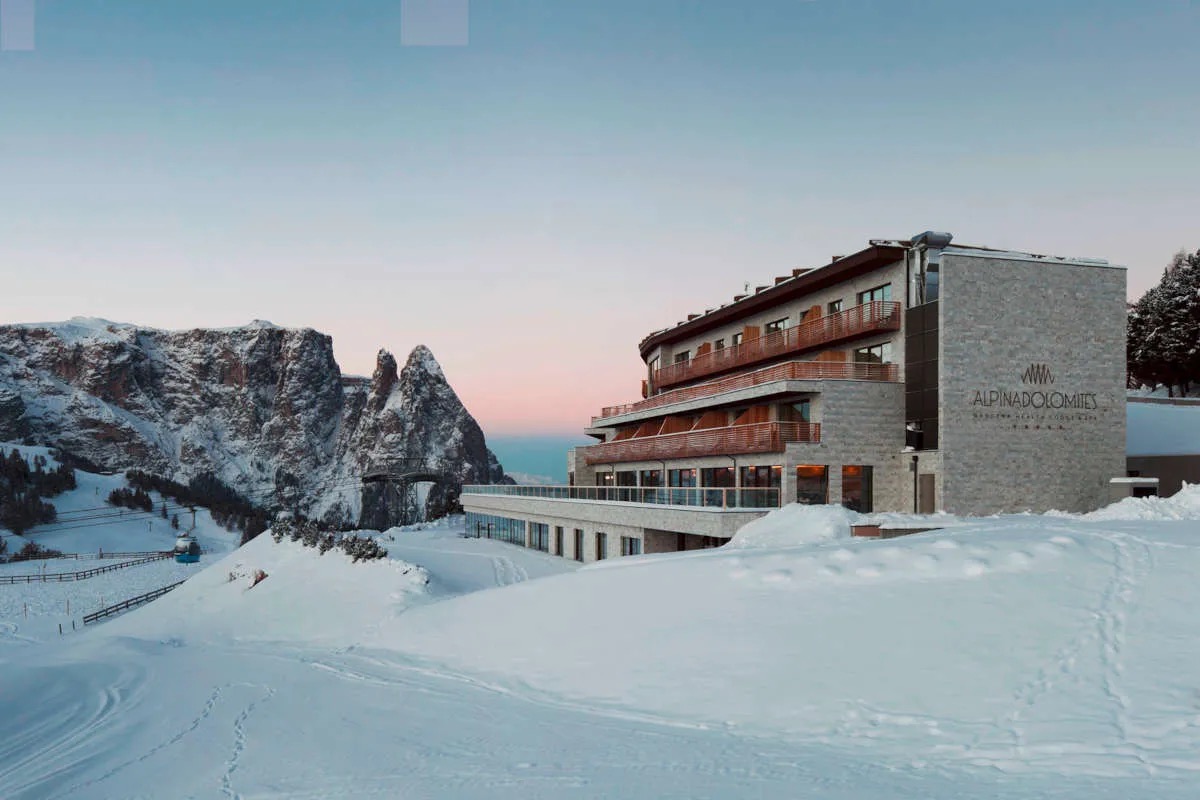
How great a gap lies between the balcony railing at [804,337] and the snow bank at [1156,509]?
33.7ft

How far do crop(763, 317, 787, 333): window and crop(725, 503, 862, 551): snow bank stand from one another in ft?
51.4

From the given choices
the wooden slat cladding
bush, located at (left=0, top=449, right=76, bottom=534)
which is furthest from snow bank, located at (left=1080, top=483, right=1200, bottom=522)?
bush, located at (left=0, top=449, right=76, bottom=534)

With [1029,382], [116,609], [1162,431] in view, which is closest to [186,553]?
[116,609]

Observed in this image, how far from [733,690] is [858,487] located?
19.6m

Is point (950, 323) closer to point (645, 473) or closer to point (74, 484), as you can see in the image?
point (645, 473)

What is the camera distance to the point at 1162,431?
131ft

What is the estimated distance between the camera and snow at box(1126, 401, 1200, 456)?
37175 millimetres

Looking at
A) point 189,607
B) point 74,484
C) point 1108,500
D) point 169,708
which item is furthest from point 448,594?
point 74,484

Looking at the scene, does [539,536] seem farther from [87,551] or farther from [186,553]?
[87,551]

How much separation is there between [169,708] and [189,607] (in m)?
22.0

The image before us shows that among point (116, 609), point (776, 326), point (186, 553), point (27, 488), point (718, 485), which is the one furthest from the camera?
point (27, 488)

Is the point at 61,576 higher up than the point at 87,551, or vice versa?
the point at 61,576

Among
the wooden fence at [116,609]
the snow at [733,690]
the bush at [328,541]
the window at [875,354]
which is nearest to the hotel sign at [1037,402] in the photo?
the window at [875,354]

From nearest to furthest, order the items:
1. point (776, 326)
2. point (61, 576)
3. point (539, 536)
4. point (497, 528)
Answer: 1. point (776, 326)
2. point (539, 536)
3. point (497, 528)
4. point (61, 576)
